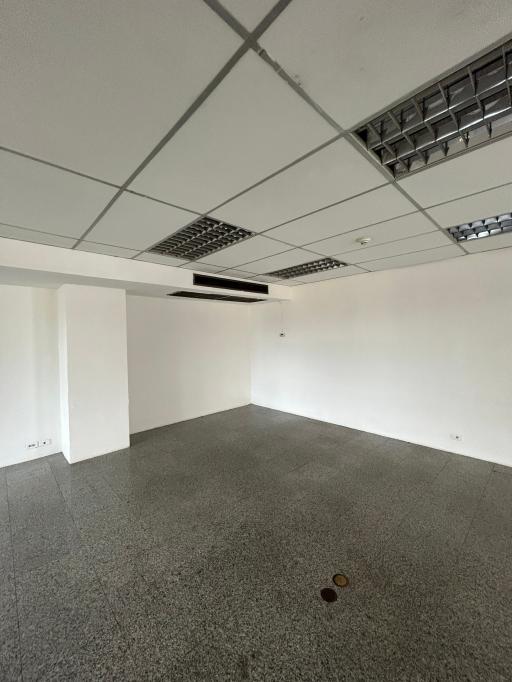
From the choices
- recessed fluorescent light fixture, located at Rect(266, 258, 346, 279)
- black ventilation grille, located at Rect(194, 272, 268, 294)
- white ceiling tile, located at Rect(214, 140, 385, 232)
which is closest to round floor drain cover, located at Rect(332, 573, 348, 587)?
white ceiling tile, located at Rect(214, 140, 385, 232)

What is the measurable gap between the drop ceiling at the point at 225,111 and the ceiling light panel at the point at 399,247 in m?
0.50

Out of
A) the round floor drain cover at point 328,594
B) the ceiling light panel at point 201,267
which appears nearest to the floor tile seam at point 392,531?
the round floor drain cover at point 328,594

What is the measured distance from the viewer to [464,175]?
69.3 inches

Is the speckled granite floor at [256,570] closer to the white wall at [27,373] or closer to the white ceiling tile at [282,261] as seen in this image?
the white wall at [27,373]

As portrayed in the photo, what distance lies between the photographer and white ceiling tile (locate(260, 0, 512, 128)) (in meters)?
0.84

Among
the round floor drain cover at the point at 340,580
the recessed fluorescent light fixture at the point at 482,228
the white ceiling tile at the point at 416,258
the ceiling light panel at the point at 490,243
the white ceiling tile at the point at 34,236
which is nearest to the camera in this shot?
the round floor drain cover at the point at 340,580

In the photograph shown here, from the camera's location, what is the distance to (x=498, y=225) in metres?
2.75

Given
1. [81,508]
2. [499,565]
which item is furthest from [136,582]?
[499,565]

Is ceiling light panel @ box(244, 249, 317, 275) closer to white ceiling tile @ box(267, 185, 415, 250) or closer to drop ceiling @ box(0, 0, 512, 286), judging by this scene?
white ceiling tile @ box(267, 185, 415, 250)

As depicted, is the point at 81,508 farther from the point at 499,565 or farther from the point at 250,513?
the point at 499,565

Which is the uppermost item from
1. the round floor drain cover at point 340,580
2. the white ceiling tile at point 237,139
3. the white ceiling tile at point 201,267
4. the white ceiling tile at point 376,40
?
the white ceiling tile at point 376,40

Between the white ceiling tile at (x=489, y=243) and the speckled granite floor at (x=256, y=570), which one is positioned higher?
the white ceiling tile at (x=489, y=243)

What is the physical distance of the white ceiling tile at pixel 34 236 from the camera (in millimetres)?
2387

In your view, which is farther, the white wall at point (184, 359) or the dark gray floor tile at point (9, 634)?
the white wall at point (184, 359)
